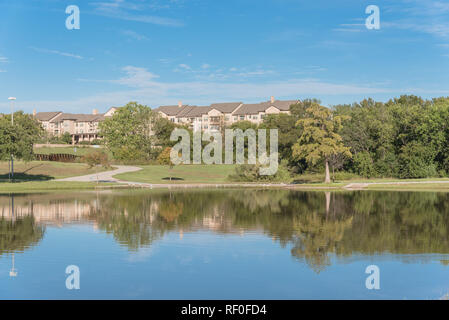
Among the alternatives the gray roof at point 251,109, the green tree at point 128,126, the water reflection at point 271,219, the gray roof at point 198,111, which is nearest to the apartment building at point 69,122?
the gray roof at point 198,111

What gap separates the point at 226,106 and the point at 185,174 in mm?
81037

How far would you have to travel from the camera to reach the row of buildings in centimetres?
14012

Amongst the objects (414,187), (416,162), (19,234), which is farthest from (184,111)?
(19,234)

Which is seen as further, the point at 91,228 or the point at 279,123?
the point at 279,123

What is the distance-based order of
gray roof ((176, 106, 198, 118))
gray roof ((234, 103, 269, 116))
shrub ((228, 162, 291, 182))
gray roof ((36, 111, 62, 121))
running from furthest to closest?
gray roof ((36, 111, 62, 121)) → gray roof ((176, 106, 198, 118)) → gray roof ((234, 103, 269, 116)) → shrub ((228, 162, 291, 182))

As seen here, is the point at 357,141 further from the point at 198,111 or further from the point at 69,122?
the point at 69,122

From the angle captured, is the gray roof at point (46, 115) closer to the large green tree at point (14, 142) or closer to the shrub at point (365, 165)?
the large green tree at point (14, 142)

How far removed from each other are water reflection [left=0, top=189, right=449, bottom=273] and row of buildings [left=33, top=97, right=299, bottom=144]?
9069 centimetres

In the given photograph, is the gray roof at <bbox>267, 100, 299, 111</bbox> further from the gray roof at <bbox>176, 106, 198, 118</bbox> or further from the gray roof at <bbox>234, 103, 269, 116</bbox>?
the gray roof at <bbox>176, 106, 198, 118</bbox>

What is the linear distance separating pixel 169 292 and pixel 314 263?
17.2ft

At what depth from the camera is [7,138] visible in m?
50.3

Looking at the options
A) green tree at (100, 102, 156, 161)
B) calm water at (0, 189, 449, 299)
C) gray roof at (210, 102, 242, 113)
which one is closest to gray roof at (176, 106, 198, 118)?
gray roof at (210, 102, 242, 113)
